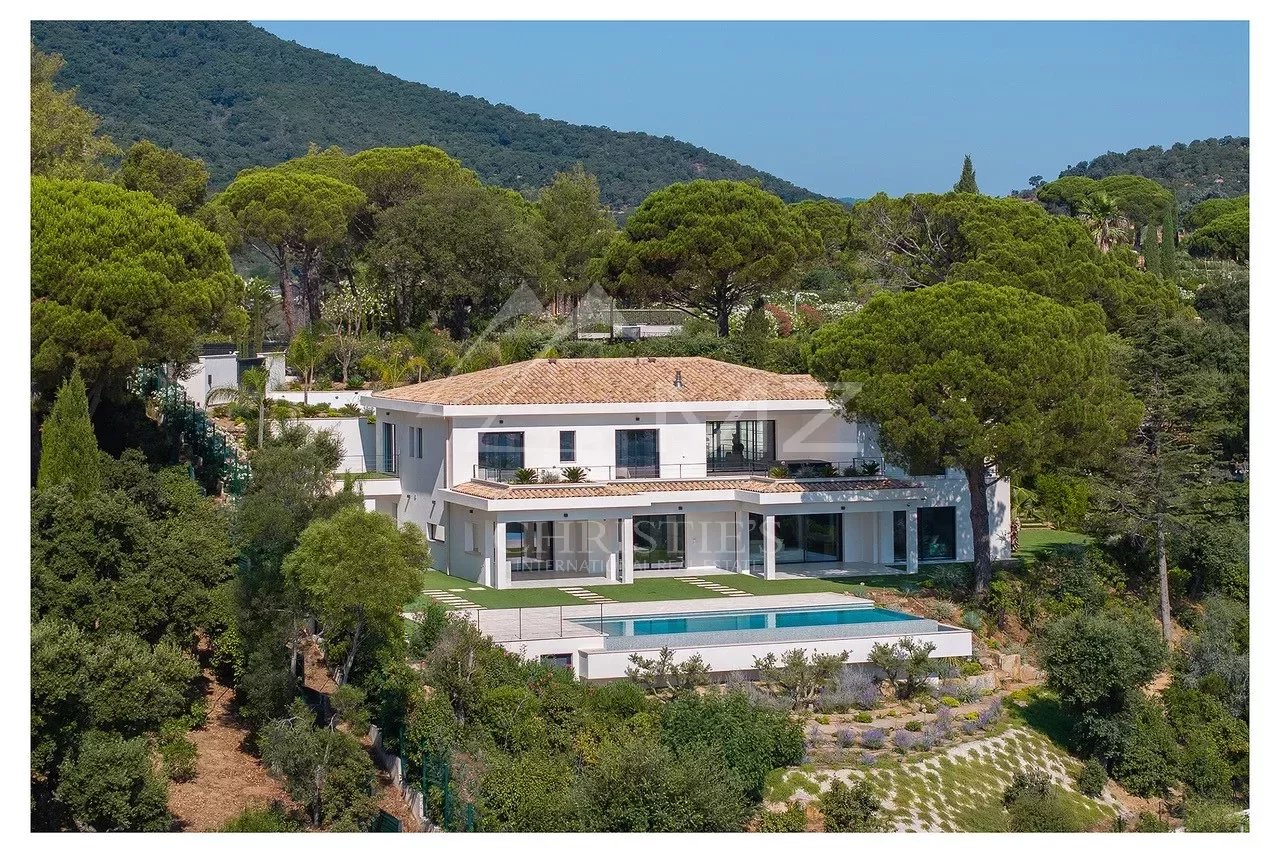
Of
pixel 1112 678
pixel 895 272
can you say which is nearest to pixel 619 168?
pixel 895 272

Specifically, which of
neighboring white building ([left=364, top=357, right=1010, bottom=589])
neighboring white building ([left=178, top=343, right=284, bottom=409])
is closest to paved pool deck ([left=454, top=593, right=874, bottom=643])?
neighboring white building ([left=364, top=357, right=1010, bottom=589])

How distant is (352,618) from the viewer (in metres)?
24.0

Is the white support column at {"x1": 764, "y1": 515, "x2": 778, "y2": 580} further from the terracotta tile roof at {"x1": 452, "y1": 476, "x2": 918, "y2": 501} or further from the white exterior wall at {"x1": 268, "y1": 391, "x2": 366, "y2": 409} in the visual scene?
the white exterior wall at {"x1": 268, "y1": 391, "x2": 366, "y2": 409}

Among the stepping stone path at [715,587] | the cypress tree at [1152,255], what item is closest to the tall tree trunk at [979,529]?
the stepping stone path at [715,587]

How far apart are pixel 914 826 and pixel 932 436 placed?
10348 millimetres

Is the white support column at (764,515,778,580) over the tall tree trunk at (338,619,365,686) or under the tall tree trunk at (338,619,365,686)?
over

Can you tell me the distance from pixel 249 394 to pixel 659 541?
44.7ft

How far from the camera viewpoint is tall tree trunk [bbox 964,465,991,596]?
108 ft

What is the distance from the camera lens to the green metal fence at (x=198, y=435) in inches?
1427

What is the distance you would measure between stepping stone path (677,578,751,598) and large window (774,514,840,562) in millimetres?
2460

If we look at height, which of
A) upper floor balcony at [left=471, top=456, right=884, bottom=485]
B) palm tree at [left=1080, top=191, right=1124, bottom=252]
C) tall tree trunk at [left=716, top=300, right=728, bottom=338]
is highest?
palm tree at [left=1080, top=191, right=1124, bottom=252]

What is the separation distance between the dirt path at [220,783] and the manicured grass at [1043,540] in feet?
60.7

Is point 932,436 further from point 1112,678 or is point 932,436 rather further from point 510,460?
point 510,460

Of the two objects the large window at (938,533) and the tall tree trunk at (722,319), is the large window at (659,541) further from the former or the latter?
the tall tree trunk at (722,319)
